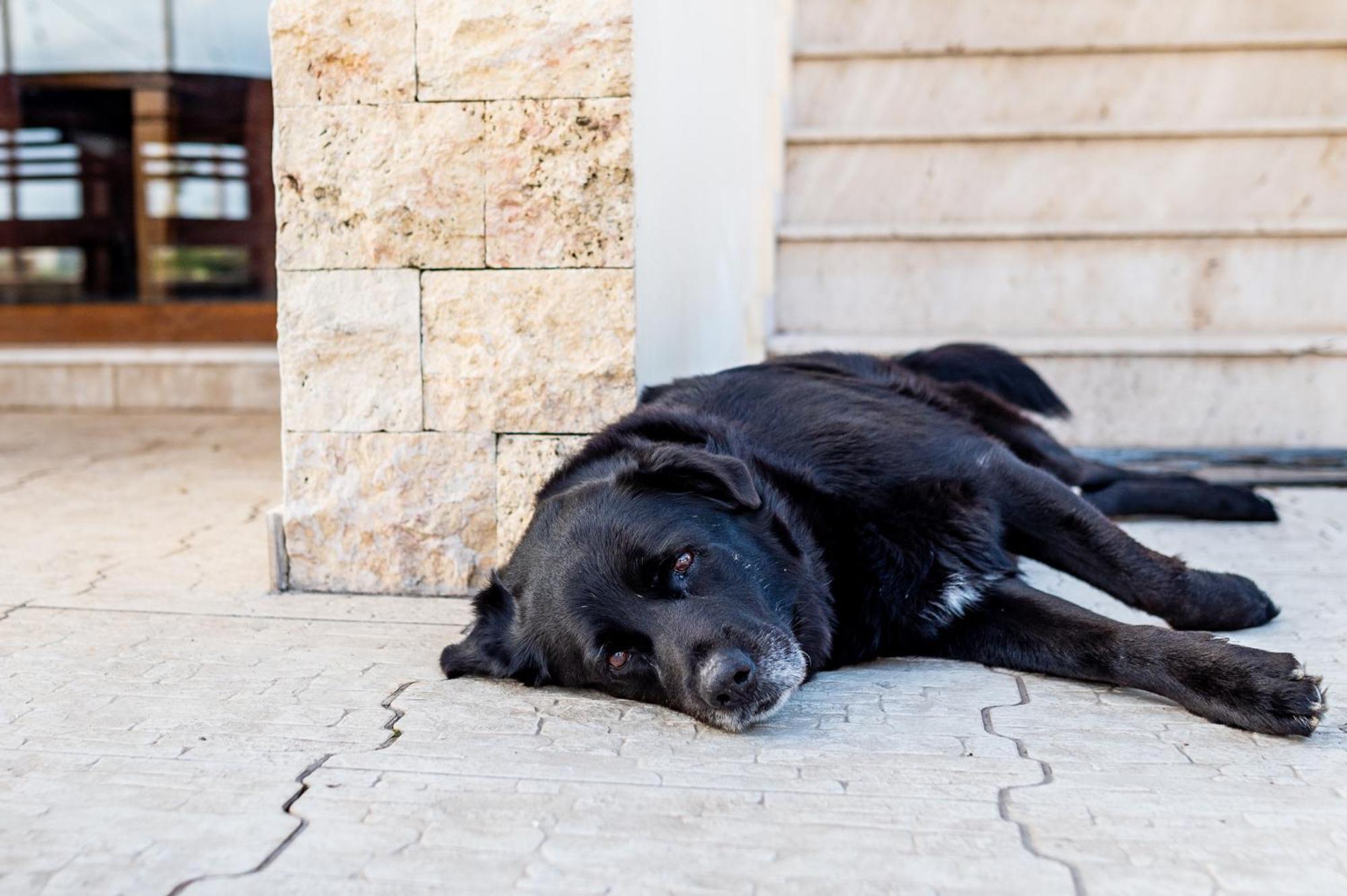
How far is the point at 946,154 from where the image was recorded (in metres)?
4.30

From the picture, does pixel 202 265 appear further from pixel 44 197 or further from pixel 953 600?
pixel 953 600

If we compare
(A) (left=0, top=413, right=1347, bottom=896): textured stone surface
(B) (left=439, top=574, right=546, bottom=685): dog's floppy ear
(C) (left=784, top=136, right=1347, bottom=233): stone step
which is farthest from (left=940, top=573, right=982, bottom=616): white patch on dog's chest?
(C) (left=784, top=136, right=1347, bottom=233): stone step

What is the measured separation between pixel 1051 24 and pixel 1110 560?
2749 millimetres

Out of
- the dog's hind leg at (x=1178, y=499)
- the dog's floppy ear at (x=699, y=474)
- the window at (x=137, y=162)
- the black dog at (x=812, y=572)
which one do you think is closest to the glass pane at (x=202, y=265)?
the window at (x=137, y=162)

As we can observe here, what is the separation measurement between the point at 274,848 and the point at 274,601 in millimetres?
1328

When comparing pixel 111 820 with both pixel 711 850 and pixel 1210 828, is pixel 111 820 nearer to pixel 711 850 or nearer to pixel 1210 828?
pixel 711 850

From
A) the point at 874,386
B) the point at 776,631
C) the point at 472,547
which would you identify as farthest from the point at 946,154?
the point at 776,631

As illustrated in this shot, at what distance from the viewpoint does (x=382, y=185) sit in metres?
2.68

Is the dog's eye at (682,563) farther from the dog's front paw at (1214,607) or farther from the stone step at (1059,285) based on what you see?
the stone step at (1059,285)

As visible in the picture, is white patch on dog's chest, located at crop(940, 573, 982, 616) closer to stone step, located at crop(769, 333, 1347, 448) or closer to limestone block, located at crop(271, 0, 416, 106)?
limestone block, located at crop(271, 0, 416, 106)

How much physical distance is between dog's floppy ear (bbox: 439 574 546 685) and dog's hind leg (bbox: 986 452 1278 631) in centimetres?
97

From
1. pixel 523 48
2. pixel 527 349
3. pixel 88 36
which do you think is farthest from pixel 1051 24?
pixel 88 36

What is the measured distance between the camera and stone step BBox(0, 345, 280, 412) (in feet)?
19.1

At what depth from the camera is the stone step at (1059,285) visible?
4.05 metres
